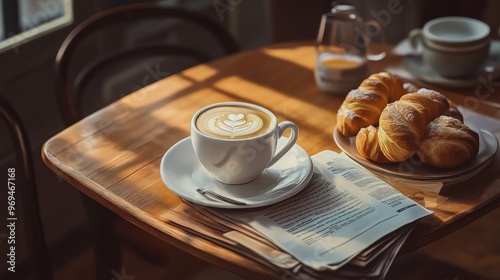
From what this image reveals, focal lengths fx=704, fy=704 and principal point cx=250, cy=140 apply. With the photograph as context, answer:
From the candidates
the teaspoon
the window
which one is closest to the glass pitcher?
the teaspoon

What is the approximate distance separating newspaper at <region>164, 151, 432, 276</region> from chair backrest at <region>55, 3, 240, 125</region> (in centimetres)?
60

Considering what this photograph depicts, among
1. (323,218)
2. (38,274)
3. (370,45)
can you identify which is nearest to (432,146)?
(323,218)

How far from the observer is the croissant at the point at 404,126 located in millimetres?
1016

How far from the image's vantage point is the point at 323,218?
928 mm

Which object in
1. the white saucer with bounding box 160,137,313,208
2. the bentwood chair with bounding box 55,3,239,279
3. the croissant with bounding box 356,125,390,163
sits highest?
the croissant with bounding box 356,125,390,163

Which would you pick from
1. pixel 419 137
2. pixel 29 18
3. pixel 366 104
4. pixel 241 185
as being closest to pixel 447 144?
pixel 419 137

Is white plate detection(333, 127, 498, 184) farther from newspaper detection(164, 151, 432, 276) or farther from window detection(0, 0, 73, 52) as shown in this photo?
window detection(0, 0, 73, 52)

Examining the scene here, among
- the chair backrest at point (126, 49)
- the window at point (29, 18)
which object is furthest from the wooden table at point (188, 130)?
the window at point (29, 18)

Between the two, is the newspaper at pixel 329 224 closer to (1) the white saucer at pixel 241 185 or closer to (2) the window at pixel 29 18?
(1) the white saucer at pixel 241 185

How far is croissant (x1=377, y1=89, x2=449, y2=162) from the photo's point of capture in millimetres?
1016

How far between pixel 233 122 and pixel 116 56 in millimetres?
570

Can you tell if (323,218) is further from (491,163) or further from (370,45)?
(370,45)

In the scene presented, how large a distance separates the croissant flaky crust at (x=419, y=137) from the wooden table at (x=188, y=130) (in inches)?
2.1

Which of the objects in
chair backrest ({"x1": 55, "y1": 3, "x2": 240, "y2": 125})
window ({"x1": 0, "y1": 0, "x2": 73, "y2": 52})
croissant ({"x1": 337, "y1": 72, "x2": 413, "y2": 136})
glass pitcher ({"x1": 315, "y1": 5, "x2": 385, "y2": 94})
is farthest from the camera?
window ({"x1": 0, "y1": 0, "x2": 73, "y2": 52})
